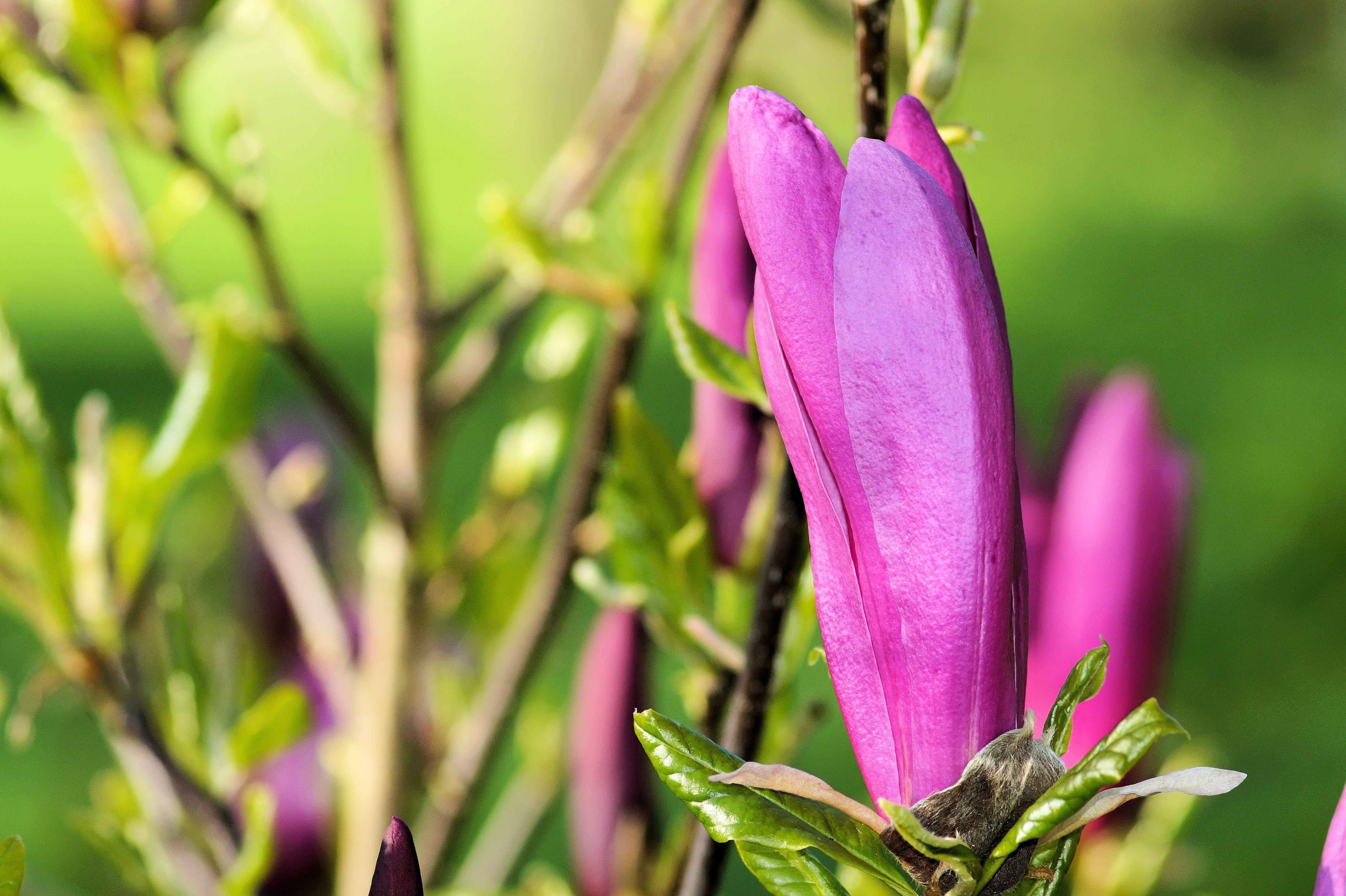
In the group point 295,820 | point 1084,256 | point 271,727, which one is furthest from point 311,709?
point 1084,256

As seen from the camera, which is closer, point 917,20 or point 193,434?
point 917,20

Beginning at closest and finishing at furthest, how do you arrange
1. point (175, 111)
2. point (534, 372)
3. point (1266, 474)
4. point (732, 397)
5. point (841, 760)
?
point (732, 397), point (175, 111), point (534, 372), point (841, 760), point (1266, 474)

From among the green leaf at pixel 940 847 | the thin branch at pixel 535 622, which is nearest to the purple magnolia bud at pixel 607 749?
the thin branch at pixel 535 622

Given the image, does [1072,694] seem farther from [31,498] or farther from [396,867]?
[31,498]

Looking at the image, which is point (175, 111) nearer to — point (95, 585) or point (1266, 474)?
point (95, 585)

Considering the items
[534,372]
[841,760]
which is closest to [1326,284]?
[841,760]

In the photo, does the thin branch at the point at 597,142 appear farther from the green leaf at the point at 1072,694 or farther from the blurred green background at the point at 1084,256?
the green leaf at the point at 1072,694

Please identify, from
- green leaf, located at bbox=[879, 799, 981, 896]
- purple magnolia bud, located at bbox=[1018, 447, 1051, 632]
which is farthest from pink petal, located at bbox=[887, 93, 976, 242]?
purple magnolia bud, located at bbox=[1018, 447, 1051, 632]
